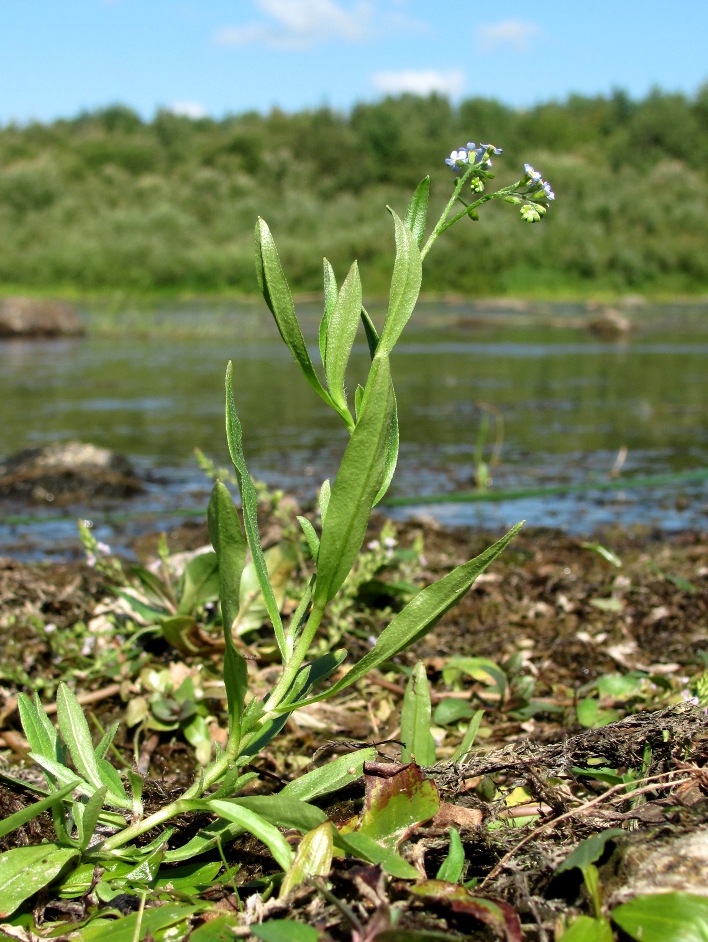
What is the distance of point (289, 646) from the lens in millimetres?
1230

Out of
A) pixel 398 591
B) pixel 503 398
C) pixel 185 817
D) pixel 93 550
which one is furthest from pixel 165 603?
pixel 503 398

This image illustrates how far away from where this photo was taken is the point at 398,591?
2404 millimetres

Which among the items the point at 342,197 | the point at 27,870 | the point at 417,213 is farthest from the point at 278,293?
the point at 342,197

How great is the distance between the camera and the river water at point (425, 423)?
4512 mm

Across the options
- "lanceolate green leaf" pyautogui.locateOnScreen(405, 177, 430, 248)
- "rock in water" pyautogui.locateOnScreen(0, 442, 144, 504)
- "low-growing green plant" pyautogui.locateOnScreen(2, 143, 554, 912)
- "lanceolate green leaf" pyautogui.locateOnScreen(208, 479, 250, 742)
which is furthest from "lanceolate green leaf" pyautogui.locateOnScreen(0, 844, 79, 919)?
"rock in water" pyautogui.locateOnScreen(0, 442, 144, 504)

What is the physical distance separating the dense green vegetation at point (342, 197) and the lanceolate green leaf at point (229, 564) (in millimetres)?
26921

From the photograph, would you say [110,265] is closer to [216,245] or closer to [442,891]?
[216,245]

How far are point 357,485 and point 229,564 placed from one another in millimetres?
180

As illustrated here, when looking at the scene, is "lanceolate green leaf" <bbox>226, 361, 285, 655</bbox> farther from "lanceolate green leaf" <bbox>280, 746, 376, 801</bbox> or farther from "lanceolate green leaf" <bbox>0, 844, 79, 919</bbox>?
"lanceolate green leaf" <bbox>0, 844, 79, 919</bbox>

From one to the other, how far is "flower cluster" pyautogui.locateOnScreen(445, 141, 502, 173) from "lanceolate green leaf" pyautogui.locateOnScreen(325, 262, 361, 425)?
207 millimetres

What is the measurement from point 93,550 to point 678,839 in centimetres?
156

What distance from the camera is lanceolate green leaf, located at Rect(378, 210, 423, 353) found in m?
1.24

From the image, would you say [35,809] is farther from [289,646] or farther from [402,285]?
[402,285]

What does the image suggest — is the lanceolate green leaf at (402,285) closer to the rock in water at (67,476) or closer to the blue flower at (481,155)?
the blue flower at (481,155)
